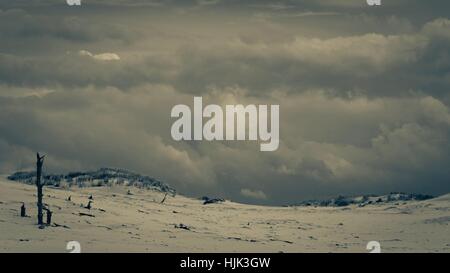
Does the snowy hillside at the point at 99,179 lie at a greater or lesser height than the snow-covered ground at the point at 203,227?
greater

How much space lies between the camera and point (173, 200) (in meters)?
84.8

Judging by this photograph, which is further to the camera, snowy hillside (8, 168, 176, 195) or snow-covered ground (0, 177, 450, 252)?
snowy hillside (8, 168, 176, 195)

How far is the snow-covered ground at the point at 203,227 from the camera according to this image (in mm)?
45156

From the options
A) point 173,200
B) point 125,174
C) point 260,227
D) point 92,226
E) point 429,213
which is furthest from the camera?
point 125,174

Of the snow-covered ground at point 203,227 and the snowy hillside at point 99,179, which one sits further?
the snowy hillside at point 99,179

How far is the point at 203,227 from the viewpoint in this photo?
2237 inches

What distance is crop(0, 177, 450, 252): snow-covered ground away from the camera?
148 ft

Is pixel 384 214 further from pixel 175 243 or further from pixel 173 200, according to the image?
pixel 175 243

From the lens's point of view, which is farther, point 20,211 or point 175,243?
point 20,211
